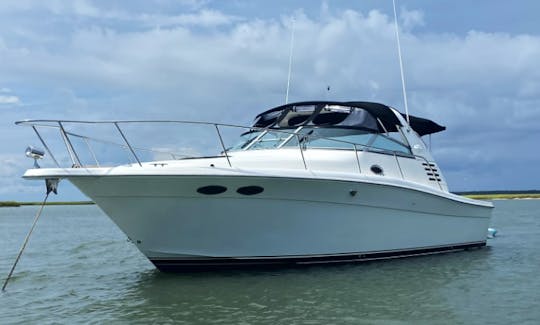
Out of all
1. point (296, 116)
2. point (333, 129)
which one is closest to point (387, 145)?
point (333, 129)

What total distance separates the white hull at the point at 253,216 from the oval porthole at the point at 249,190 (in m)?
0.06

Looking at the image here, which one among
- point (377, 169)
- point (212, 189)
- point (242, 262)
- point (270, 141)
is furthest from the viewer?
point (270, 141)

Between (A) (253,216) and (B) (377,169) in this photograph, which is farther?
(B) (377,169)

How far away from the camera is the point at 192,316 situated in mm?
6371

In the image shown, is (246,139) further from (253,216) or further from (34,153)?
(34,153)

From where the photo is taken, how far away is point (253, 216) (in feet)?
26.4

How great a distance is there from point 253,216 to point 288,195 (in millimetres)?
612

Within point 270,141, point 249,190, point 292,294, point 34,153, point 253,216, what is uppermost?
point 270,141

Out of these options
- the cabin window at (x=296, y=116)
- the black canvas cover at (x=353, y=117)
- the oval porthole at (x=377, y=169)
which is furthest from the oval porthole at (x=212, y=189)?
the oval porthole at (x=377, y=169)

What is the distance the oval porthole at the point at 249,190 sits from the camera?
777cm

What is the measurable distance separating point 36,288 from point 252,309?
4016 millimetres

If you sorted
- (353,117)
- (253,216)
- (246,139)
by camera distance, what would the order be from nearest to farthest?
(253,216), (353,117), (246,139)

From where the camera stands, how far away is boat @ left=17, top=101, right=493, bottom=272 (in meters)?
7.64

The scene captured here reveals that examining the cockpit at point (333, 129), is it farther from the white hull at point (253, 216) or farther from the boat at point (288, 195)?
the white hull at point (253, 216)
